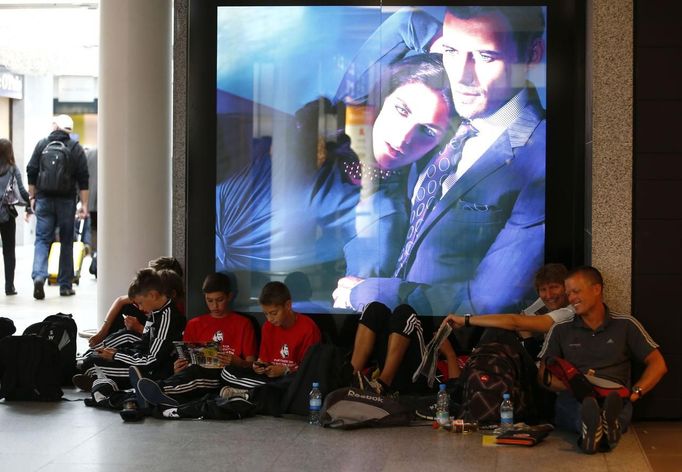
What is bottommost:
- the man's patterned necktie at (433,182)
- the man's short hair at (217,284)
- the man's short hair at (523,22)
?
the man's short hair at (217,284)

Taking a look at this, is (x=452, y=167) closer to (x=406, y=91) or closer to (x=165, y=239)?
(x=406, y=91)

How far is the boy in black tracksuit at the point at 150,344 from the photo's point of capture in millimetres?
8500

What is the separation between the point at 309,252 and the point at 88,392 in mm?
2015

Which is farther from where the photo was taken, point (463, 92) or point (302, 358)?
point (463, 92)

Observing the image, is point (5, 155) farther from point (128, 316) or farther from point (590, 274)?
point (590, 274)

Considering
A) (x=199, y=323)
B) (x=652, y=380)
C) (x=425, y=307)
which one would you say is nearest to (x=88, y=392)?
(x=199, y=323)

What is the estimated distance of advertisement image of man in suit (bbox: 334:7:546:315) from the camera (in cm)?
885

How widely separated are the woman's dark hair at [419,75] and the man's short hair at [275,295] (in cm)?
178

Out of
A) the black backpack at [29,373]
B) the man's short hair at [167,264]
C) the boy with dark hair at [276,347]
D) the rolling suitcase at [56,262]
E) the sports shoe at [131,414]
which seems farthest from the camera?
the rolling suitcase at [56,262]

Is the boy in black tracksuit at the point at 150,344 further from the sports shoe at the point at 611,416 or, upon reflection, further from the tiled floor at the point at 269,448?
the sports shoe at the point at 611,416

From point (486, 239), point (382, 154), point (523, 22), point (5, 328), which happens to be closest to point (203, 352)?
point (5, 328)

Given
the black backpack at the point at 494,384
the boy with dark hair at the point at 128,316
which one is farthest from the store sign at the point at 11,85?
the black backpack at the point at 494,384

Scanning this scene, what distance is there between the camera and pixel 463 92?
29.3 ft

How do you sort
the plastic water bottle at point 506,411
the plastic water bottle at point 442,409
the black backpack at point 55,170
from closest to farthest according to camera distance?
the plastic water bottle at point 506,411 < the plastic water bottle at point 442,409 < the black backpack at point 55,170
